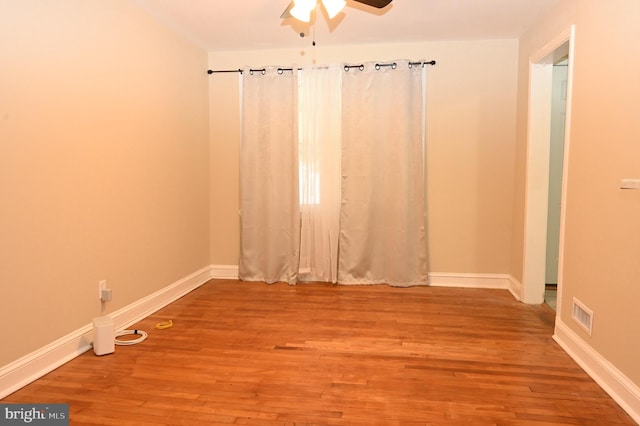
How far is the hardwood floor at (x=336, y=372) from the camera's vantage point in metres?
1.93

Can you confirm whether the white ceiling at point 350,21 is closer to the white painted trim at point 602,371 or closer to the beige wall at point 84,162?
the beige wall at point 84,162

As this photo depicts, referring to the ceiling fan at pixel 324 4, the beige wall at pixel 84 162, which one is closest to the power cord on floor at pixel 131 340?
the beige wall at pixel 84 162

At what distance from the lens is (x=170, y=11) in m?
3.28

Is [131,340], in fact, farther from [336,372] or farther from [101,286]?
[336,372]

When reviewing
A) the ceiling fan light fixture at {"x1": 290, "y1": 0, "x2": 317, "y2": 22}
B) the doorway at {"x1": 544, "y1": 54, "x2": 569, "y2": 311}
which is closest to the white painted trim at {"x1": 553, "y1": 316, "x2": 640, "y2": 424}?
the doorway at {"x1": 544, "y1": 54, "x2": 569, "y2": 311}

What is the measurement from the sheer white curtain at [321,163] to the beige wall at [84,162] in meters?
1.17

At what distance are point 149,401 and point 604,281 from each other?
8.10ft

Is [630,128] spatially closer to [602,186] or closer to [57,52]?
[602,186]

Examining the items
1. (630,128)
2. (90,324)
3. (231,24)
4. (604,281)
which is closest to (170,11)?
(231,24)

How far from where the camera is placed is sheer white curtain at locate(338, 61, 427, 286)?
4.02 metres

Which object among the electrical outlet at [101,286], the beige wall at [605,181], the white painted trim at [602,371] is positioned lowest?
the white painted trim at [602,371]

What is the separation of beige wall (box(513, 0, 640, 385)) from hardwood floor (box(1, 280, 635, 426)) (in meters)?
0.36
